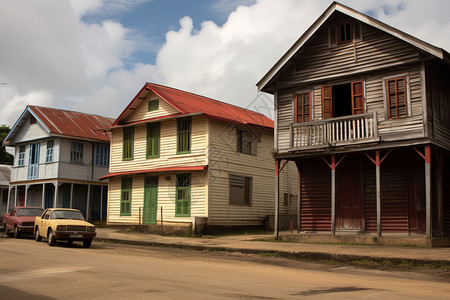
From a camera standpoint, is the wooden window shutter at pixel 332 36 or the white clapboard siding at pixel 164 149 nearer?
the wooden window shutter at pixel 332 36

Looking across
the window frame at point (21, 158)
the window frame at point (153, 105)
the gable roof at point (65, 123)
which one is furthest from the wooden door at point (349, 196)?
the window frame at point (21, 158)


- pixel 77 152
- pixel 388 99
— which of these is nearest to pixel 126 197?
pixel 77 152

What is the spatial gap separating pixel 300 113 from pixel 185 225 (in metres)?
8.59

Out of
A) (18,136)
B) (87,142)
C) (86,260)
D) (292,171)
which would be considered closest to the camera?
(86,260)

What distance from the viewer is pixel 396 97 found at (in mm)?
17766

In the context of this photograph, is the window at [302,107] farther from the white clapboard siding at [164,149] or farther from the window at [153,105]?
the window at [153,105]

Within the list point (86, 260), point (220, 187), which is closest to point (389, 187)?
point (220, 187)

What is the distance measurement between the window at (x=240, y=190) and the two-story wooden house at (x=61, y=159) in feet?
39.5

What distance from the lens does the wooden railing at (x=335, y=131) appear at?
17.9m

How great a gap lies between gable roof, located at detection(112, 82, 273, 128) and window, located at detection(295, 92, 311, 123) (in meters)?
5.39

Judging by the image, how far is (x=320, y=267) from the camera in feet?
42.7

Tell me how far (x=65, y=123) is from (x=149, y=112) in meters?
9.65

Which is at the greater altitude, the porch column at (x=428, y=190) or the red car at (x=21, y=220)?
the porch column at (x=428, y=190)

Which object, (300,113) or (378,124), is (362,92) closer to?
(378,124)
